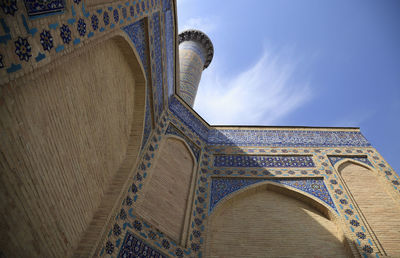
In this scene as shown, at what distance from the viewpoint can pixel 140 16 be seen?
3.34 meters

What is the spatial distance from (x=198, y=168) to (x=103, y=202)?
2.09 meters

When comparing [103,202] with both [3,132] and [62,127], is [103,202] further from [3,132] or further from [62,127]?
[3,132]

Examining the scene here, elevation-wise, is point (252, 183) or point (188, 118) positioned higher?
point (188, 118)

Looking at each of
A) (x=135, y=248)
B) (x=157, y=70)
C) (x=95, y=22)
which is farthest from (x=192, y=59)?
(x=135, y=248)

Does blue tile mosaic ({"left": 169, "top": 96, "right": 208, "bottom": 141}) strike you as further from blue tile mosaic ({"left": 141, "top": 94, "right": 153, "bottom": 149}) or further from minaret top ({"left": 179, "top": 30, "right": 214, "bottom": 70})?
minaret top ({"left": 179, "top": 30, "right": 214, "bottom": 70})

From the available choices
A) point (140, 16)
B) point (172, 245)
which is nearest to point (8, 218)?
point (172, 245)

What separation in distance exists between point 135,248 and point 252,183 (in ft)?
7.92

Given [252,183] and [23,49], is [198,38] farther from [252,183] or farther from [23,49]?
[23,49]

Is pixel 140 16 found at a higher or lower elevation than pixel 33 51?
higher

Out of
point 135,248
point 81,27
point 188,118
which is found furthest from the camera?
point 188,118

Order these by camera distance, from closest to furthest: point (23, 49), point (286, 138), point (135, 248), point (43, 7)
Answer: point (23, 49) → point (43, 7) → point (135, 248) → point (286, 138)

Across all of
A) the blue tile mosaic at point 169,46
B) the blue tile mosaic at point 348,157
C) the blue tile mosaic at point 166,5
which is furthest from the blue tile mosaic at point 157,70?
the blue tile mosaic at point 348,157

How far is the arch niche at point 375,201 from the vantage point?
3791mm

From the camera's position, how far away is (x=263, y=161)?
17.0 ft
